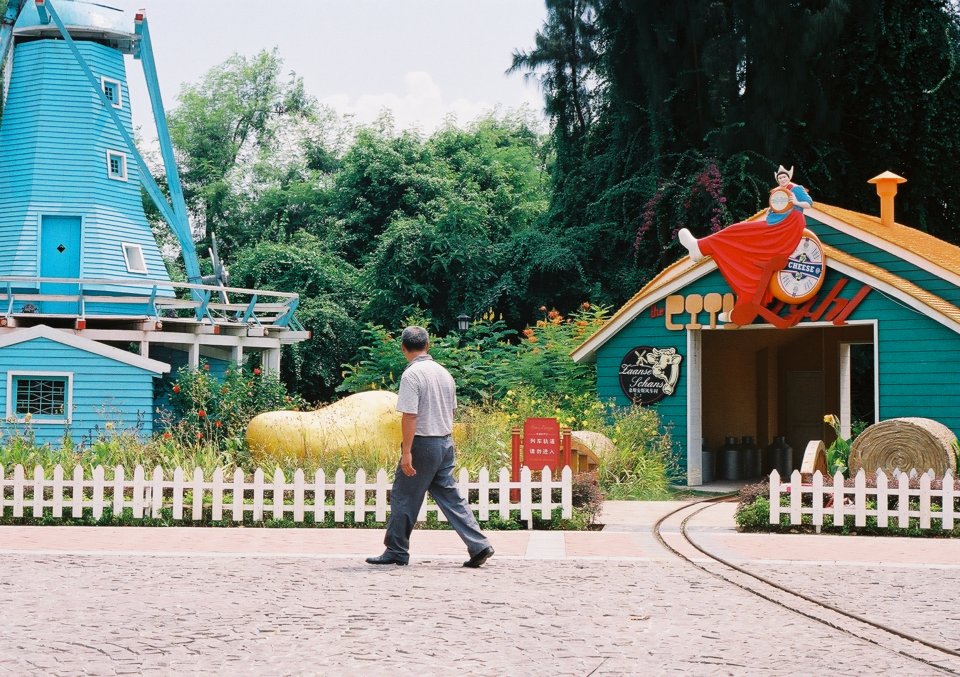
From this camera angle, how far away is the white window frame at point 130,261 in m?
25.8

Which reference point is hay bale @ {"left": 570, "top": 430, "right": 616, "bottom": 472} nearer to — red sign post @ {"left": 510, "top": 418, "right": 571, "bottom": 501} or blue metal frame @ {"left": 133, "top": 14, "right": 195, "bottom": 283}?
red sign post @ {"left": 510, "top": 418, "right": 571, "bottom": 501}

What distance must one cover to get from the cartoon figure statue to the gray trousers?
895 centimetres

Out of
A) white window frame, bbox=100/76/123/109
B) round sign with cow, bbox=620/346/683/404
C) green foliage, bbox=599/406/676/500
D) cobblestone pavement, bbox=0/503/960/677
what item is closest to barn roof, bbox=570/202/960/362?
round sign with cow, bbox=620/346/683/404

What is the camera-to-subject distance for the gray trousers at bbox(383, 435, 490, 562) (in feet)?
29.8

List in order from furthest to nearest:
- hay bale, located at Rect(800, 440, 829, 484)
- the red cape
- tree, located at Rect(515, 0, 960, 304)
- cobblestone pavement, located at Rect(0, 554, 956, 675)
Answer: tree, located at Rect(515, 0, 960, 304), the red cape, hay bale, located at Rect(800, 440, 829, 484), cobblestone pavement, located at Rect(0, 554, 956, 675)

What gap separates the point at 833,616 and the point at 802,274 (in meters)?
10.5

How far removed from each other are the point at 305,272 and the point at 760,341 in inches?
655

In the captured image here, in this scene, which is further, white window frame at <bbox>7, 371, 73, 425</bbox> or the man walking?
white window frame at <bbox>7, 371, 73, 425</bbox>

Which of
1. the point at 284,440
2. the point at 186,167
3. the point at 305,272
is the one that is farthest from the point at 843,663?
the point at 186,167

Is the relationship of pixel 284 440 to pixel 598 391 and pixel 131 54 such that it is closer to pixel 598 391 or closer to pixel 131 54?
pixel 598 391

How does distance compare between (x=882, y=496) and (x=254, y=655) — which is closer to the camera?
(x=254, y=655)

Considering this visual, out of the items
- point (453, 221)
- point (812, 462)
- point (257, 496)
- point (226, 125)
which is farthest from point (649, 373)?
point (226, 125)

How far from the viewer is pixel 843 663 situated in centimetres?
589

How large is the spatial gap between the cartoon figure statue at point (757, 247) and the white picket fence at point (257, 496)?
6.26 meters
